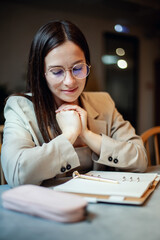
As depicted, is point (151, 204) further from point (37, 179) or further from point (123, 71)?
point (123, 71)

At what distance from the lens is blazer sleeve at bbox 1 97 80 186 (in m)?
0.98

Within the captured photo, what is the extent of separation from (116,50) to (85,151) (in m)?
4.67

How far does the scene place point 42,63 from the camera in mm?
1248

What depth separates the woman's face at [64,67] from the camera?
120 centimetres

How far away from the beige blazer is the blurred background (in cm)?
291

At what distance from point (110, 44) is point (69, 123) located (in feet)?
15.4

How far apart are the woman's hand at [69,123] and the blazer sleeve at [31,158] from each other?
0.08 m

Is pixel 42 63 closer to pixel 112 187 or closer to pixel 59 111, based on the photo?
pixel 59 111

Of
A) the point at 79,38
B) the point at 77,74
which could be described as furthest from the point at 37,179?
the point at 79,38

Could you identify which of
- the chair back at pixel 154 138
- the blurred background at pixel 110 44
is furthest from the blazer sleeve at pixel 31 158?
the blurred background at pixel 110 44

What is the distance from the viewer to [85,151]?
1.32 meters

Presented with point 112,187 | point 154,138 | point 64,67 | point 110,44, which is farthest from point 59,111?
point 110,44

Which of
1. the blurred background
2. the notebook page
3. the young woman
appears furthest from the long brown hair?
the blurred background

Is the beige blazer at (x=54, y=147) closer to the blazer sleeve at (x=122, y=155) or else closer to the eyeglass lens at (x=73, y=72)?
the blazer sleeve at (x=122, y=155)
